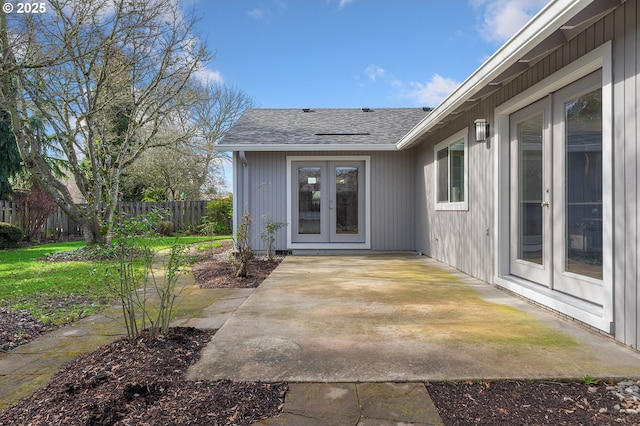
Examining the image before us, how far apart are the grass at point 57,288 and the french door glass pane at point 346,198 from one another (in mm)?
4002

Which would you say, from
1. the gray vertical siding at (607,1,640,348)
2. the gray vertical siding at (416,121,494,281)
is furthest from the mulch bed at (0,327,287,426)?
the gray vertical siding at (416,121,494,281)

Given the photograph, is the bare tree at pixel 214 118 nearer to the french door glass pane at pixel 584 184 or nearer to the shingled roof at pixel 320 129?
the shingled roof at pixel 320 129

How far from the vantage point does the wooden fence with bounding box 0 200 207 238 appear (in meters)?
11.2

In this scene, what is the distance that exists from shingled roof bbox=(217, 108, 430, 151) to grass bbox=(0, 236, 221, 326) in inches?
140

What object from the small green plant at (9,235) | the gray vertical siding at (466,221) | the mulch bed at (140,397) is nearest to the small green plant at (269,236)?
the gray vertical siding at (466,221)

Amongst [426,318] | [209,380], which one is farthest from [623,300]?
[209,380]

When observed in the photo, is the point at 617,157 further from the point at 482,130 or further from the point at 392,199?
the point at 392,199

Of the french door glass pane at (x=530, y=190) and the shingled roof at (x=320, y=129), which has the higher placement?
the shingled roof at (x=320, y=129)

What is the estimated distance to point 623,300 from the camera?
2.66 meters

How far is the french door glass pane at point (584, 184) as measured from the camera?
3.07 m

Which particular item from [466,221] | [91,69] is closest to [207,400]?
[466,221]

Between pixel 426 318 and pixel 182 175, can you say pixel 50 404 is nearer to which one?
pixel 426 318

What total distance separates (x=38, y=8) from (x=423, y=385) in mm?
8714

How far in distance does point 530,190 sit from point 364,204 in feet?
15.1
